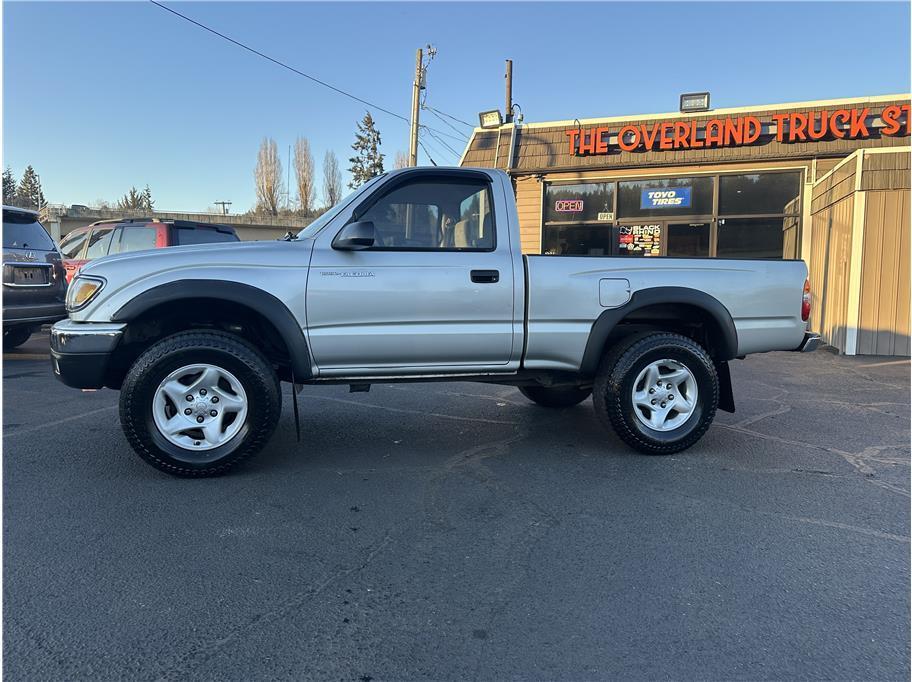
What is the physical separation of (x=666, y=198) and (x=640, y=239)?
40.4 inches

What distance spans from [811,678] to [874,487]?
233 cm

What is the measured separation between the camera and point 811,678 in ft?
6.95

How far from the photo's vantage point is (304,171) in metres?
58.6

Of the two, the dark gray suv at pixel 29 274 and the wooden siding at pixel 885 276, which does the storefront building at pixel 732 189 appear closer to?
the wooden siding at pixel 885 276

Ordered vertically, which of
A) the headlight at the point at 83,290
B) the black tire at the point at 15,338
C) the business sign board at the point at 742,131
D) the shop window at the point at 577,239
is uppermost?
the business sign board at the point at 742,131

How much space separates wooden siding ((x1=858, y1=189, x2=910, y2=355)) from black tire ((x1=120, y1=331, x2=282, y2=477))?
30.8 ft

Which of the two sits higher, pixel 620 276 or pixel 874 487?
pixel 620 276

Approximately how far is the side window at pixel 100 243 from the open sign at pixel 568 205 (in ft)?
30.6

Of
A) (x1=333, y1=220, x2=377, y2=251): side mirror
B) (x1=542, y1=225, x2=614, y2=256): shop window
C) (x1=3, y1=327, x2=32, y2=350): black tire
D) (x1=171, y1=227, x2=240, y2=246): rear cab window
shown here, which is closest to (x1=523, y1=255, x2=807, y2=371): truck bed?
(x1=333, y1=220, x2=377, y2=251): side mirror

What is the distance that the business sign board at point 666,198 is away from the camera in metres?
14.0

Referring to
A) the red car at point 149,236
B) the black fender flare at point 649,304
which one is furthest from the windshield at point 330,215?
the red car at point 149,236

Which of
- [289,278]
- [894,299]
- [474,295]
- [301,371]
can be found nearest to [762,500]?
[474,295]

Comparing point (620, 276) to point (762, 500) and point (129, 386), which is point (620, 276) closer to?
point (762, 500)

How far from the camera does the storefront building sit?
32.4ft
